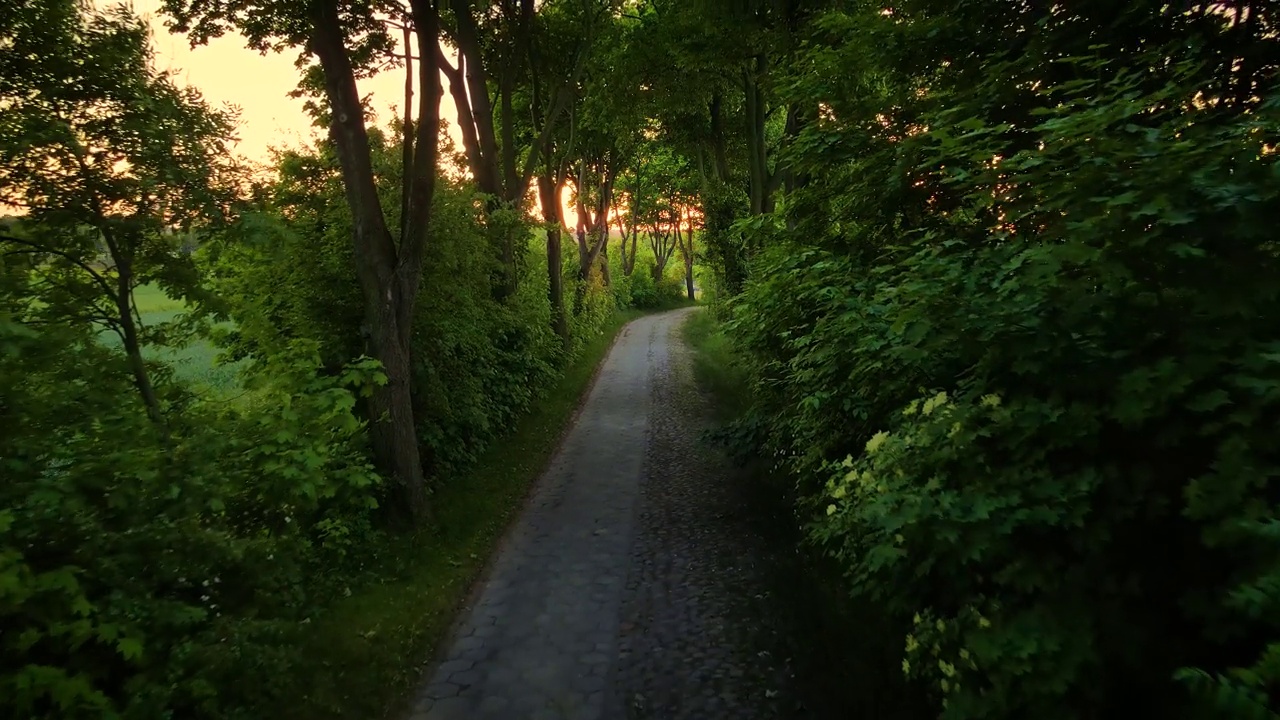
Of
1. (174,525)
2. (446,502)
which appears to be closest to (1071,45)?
(174,525)

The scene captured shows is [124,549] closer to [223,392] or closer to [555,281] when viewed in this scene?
[223,392]

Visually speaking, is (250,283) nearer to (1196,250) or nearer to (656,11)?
(1196,250)

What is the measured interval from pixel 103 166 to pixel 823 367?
6.10 meters

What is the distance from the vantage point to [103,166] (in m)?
5.37

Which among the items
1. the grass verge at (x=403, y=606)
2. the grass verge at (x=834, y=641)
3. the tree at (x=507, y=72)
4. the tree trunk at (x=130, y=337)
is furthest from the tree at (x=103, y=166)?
the tree at (x=507, y=72)

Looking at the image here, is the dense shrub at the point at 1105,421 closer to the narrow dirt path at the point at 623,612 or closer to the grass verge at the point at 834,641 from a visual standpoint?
the grass verge at the point at 834,641

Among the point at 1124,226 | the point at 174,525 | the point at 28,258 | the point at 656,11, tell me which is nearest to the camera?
the point at 1124,226

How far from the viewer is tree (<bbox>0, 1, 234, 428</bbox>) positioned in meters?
4.82

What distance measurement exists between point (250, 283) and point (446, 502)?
409 cm

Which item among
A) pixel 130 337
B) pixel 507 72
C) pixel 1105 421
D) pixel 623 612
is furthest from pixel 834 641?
pixel 507 72

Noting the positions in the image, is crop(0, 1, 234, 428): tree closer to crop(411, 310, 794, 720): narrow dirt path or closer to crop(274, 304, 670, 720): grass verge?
crop(274, 304, 670, 720): grass verge

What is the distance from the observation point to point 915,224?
5.84 meters

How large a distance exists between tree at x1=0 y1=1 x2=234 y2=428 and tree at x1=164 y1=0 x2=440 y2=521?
7.58ft

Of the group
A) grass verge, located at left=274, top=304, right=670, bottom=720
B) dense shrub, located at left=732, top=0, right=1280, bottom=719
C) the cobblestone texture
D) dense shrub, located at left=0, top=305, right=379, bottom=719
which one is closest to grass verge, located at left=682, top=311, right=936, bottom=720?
the cobblestone texture
